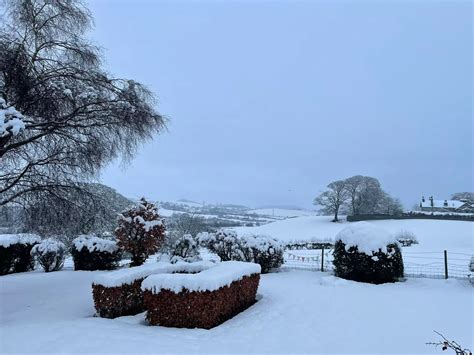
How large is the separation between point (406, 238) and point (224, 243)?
Result: 83.9 ft

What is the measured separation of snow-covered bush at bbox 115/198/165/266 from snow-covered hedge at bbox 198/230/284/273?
2.38 m

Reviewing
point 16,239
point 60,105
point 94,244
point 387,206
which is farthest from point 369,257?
point 387,206

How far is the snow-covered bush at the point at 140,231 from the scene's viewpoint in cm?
1110

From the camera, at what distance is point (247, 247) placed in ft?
41.2

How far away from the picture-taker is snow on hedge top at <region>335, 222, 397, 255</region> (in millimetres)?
10062

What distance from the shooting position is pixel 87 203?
8852 mm

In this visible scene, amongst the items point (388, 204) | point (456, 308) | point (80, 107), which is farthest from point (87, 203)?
point (388, 204)

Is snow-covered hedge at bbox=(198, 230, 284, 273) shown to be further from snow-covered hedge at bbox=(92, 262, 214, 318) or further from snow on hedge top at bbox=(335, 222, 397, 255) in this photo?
snow-covered hedge at bbox=(92, 262, 214, 318)

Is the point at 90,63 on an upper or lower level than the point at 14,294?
upper

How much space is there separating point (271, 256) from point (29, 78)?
902 centimetres

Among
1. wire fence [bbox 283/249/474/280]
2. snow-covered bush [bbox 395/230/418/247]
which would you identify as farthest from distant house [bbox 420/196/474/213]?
wire fence [bbox 283/249/474/280]

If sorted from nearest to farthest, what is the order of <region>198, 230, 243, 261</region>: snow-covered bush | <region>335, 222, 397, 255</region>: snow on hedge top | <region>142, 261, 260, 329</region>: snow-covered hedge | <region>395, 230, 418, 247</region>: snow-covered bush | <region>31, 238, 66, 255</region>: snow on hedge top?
<region>142, 261, 260, 329</region>: snow-covered hedge
<region>335, 222, 397, 255</region>: snow on hedge top
<region>31, 238, 66, 255</region>: snow on hedge top
<region>198, 230, 243, 261</region>: snow-covered bush
<region>395, 230, 418, 247</region>: snow-covered bush

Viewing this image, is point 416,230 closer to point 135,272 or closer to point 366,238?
point 366,238

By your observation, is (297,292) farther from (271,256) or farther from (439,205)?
(439,205)
